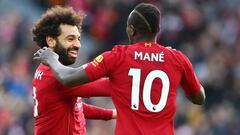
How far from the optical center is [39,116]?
870cm

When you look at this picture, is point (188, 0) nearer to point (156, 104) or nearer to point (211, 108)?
point (211, 108)

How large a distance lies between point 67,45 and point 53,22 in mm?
307

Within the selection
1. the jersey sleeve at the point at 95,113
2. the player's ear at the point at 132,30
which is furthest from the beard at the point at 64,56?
the player's ear at the point at 132,30

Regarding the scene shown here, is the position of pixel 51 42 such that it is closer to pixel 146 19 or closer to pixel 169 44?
pixel 146 19

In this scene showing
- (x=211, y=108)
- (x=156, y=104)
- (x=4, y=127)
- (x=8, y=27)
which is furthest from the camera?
(x=8, y=27)

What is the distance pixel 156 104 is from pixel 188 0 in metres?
10.4

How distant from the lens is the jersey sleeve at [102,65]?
7809 mm

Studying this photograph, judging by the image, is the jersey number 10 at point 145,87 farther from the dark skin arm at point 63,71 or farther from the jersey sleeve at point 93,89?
the jersey sleeve at point 93,89

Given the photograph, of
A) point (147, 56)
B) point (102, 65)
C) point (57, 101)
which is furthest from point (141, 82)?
point (57, 101)

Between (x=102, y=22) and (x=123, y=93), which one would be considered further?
(x=102, y=22)

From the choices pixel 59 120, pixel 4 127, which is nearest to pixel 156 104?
pixel 59 120

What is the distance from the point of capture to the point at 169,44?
55.2ft

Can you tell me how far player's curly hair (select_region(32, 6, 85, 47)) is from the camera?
8820 mm

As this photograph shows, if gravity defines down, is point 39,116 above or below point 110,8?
below
